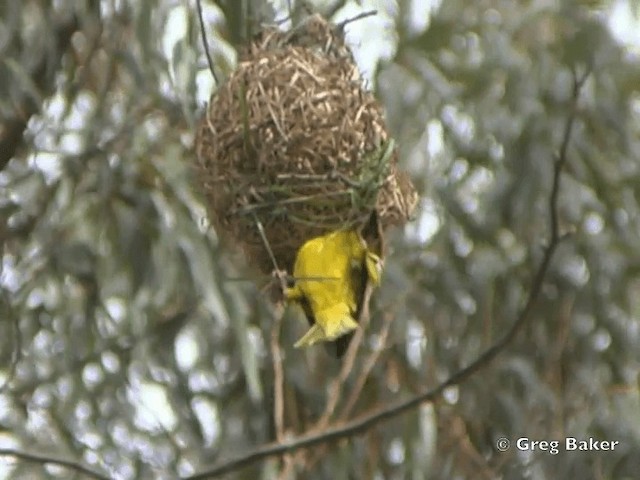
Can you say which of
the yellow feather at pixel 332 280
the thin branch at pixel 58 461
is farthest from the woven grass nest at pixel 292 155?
Answer: the thin branch at pixel 58 461

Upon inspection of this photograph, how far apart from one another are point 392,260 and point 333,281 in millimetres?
800

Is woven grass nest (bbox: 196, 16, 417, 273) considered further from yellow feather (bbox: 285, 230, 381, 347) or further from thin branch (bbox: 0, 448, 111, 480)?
thin branch (bbox: 0, 448, 111, 480)

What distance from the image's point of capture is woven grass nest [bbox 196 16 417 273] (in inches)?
60.4

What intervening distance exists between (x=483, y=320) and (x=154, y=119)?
746 mm

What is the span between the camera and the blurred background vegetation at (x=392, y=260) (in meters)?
2.20

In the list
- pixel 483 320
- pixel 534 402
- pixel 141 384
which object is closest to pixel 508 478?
pixel 534 402

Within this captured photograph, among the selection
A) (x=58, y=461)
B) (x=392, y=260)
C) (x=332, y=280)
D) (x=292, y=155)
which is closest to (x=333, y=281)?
(x=332, y=280)

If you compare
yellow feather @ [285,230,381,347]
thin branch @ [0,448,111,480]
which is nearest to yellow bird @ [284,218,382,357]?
yellow feather @ [285,230,381,347]

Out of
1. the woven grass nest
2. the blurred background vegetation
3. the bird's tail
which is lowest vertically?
the blurred background vegetation

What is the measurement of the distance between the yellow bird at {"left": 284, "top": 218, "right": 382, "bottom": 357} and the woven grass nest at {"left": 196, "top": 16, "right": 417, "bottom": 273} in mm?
26

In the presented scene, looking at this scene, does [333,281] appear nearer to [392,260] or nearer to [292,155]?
[292,155]

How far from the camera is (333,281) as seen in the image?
1.56 metres

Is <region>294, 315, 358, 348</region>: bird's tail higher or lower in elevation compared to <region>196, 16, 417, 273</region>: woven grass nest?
lower

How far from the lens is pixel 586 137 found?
243 cm
